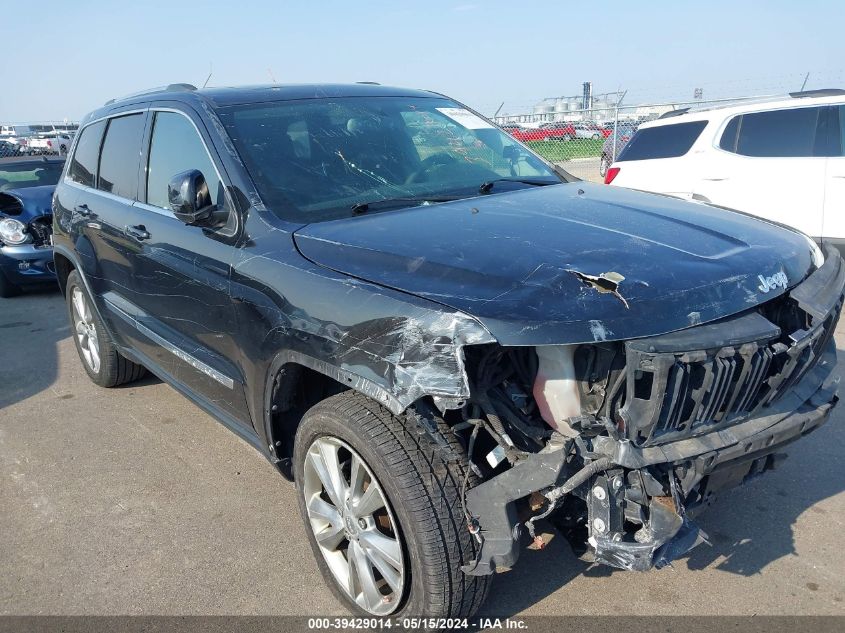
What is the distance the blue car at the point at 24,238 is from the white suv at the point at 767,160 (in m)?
7.15

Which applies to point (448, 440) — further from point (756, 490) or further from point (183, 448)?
point (183, 448)

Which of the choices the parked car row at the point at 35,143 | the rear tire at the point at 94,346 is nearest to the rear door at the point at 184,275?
the rear tire at the point at 94,346

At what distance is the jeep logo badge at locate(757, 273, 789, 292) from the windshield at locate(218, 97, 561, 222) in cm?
136

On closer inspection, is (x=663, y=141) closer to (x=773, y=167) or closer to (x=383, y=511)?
(x=773, y=167)

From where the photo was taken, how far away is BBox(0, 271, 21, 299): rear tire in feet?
28.3

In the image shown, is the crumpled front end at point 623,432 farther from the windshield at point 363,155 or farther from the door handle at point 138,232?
the door handle at point 138,232

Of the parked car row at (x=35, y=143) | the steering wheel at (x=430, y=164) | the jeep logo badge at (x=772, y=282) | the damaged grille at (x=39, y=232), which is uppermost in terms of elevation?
the steering wheel at (x=430, y=164)

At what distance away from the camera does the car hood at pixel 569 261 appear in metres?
2.08

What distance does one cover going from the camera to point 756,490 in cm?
347

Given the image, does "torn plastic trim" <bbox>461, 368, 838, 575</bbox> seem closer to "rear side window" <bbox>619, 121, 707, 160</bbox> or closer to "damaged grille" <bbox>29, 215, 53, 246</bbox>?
"rear side window" <bbox>619, 121, 707, 160</bbox>

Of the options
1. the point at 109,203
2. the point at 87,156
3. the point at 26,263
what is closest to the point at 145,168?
the point at 109,203

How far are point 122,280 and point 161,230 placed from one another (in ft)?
2.46

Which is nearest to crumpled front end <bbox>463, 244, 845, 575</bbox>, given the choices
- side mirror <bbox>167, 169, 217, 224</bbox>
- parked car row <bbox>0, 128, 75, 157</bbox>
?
side mirror <bbox>167, 169, 217, 224</bbox>

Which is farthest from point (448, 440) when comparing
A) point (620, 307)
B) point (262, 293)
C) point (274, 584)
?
point (274, 584)
